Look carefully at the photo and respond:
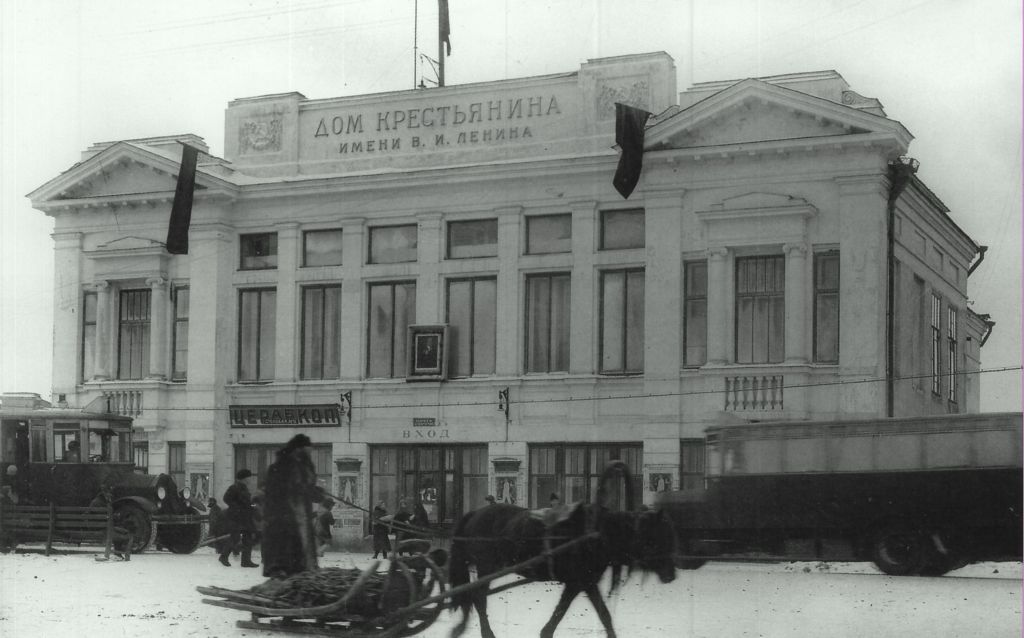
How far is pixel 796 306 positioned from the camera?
75.7 ft

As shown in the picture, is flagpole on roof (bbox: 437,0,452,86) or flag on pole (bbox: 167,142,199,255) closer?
flagpole on roof (bbox: 437,0,452,86)

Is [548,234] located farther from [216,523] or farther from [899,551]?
[899,551]

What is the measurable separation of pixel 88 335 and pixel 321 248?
195 inches

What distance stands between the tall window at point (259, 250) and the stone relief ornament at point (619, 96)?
6.69 meters

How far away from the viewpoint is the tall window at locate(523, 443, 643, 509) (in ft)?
78.9

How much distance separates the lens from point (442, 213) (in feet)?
83.0

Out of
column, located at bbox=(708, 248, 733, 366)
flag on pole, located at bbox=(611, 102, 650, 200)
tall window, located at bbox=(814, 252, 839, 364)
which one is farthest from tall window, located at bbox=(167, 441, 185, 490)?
tall window, located at bbox=(814, 252, 839, 364)

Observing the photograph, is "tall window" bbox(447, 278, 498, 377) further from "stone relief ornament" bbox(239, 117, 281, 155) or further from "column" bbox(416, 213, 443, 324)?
"stone relief ornament" bbox(239, 117, 281, 155)

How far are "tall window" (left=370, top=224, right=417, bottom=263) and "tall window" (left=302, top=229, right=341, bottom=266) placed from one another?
69 cm

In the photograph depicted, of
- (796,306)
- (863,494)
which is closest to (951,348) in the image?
(796,306)

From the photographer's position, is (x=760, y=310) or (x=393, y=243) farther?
(x=393, y=243)

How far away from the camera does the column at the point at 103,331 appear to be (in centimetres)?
2623

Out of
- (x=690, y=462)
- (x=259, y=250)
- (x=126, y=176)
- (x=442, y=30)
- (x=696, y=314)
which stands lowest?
(x=690, y=462)

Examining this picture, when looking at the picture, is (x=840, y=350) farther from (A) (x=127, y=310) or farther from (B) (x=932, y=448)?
(A) (x=127, y=310)
